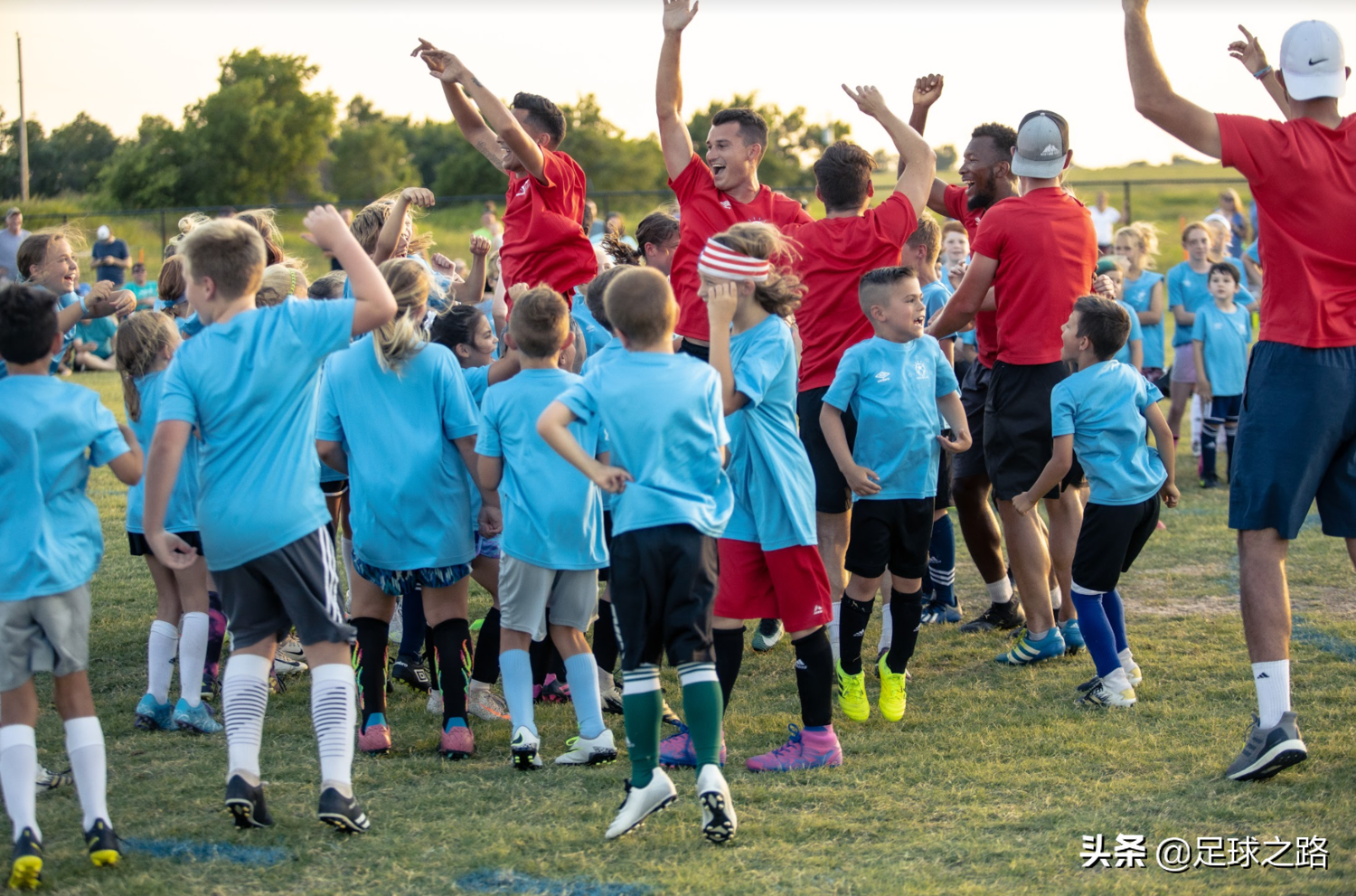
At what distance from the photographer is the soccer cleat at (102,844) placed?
3547 mm

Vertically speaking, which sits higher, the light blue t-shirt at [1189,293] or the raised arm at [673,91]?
the raised arm at [673,91]

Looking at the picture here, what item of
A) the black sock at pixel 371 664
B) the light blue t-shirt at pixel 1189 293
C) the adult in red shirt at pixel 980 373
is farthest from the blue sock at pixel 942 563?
the light blue t-shirt at pixel 1189 293

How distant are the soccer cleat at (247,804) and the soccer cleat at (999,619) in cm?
376

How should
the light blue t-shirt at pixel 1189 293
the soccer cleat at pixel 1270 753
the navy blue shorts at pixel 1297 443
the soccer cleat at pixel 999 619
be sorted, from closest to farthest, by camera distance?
the soccer cleat at pixel 1270 753 → the navy blue shorts at pixel 1297 443 → the soccer cleat at pixel 999 619 → the light blue t-shirt at pixel 1189 293

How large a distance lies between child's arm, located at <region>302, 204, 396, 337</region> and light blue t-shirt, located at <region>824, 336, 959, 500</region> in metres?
1.90

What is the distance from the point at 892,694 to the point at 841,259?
191cm

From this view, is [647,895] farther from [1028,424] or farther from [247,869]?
[1028,424]

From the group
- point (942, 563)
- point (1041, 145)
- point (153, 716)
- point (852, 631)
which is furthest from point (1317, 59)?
point (153, 716)

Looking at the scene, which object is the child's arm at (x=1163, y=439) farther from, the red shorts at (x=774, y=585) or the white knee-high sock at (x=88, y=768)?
the white knee-high sock at (x=88, y=768)

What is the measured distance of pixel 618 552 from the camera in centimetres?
378

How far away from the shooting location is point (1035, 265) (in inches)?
219

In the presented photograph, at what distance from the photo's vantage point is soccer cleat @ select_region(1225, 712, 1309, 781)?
3977mm

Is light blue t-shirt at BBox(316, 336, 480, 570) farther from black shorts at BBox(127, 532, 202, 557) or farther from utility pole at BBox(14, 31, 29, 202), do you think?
utility pole at BBox(14, 31, 29, 202)

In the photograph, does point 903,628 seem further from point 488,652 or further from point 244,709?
point 244,709
